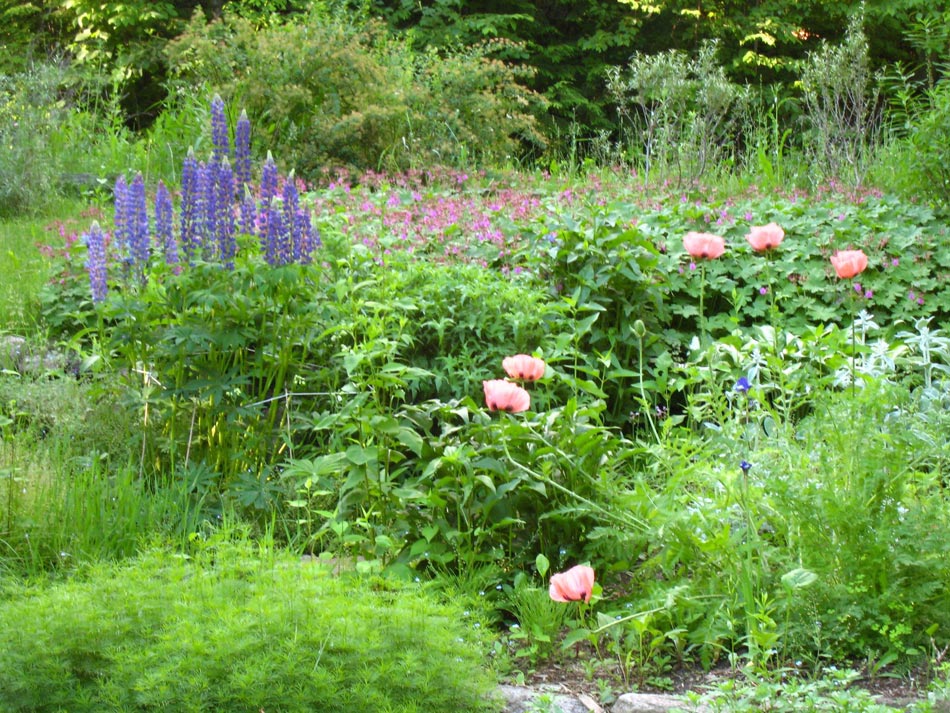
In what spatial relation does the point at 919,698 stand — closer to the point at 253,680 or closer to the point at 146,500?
the point at 253,680

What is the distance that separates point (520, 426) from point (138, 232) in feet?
5.32

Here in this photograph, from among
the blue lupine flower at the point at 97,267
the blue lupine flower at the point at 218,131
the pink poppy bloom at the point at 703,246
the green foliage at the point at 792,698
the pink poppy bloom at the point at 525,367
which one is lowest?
the green foliage at the point at 792,698

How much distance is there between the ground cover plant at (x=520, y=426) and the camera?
276cm

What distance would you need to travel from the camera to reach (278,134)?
8.93 meters

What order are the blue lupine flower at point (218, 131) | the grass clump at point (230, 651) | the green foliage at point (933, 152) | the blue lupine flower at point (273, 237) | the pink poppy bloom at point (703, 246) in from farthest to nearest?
the green foliage at point (933, 152) < the blue lupine flower at point (218, 131) < the blue lupine flower at point (273, 237) < the pink poppy bloom at point (703, 246) < the grass clump at point (230, 651)

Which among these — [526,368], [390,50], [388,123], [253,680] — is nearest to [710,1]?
[390,50]

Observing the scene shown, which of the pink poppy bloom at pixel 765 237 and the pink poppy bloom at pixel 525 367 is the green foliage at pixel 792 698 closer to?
the pink poppy bloom at pixel 525 367

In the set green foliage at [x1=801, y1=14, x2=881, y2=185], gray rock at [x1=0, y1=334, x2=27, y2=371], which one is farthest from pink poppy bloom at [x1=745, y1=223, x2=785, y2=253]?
green foliage at [x1=801, y1=14, x2=881, y2=185]

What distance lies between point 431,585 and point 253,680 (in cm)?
90

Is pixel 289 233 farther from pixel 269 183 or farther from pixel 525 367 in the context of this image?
pixel 525 367

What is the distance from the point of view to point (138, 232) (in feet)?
12.4

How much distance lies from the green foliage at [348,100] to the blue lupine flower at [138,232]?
4386 millimetres

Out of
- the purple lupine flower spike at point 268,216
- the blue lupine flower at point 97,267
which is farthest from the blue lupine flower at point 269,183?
the blue lupine flower at point 97,267

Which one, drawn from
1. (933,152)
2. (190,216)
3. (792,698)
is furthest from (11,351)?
(933,152)
